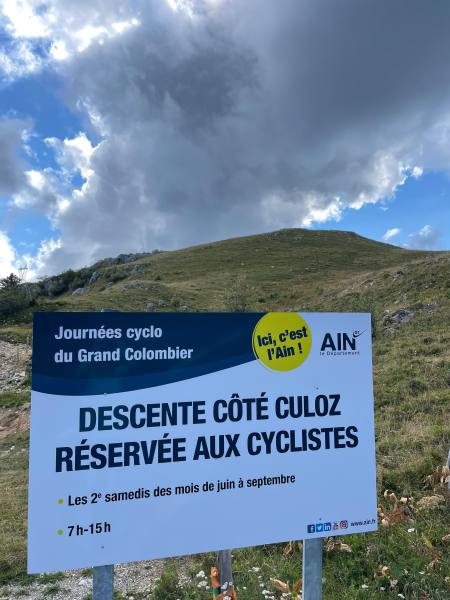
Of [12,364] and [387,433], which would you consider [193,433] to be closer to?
[387,433]

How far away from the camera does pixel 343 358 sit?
12.9 feet

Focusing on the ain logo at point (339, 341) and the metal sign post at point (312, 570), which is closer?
the metal sign post at point (312, 570)

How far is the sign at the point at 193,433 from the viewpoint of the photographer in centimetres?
321

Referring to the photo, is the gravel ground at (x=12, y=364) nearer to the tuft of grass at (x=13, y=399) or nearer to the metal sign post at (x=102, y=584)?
the tuft of grass at (x=13, y=399)

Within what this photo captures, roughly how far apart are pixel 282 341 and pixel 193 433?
1.02 meters

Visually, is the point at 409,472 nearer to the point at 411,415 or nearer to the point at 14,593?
the point at 411,415

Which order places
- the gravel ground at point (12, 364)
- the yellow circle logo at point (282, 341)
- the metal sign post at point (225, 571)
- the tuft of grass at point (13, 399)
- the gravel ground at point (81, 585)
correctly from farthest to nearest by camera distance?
the gravel ground at point (12, 364)
the tuft of grass at point (13, 399)
the gravel ground at point (81, 585)
the metal sign post at point (225, 571)
the yellow circle logo at point (282, 341)

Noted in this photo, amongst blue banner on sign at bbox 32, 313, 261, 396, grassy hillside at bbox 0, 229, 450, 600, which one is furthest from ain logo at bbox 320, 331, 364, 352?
grassy hillside at bbox 0, 229, 450, 600

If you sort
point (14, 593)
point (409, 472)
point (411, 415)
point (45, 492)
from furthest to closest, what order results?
point (411, 415), point (409, 472), point (14, 593), point (45, 492)

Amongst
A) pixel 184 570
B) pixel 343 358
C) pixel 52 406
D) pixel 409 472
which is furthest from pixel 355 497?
pixel 409 472

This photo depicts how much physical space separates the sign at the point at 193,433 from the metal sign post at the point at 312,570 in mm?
136

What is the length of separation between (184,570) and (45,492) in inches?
134

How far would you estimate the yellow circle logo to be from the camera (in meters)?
3.72

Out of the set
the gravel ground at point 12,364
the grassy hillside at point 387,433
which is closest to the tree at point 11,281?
the grassy hillside at point 387,433
